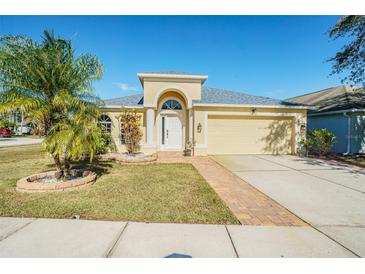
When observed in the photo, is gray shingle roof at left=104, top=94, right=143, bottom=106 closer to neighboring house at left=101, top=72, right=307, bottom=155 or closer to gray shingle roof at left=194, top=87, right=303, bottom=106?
neighboring house at left=101, top=72, right=307, bottom=155

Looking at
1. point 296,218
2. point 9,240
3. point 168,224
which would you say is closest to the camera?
point 9,240

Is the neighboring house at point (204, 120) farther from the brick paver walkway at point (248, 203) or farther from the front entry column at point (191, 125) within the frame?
the brick paver walkway at point (248, 203)

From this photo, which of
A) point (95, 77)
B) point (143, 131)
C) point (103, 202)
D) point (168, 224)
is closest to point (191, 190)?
point (168, 224)

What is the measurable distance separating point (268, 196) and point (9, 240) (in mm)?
5506

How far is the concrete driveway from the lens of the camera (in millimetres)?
3420

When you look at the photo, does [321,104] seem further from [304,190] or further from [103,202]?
[103,202]

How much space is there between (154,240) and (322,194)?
4.95 metres

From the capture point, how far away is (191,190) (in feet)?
17.9

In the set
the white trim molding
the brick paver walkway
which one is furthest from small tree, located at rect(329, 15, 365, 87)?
the brick paver walkway

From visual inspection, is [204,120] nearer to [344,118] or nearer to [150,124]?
[150,124]

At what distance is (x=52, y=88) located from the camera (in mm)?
5645

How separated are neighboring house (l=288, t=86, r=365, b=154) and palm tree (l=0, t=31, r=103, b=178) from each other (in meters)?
14.1

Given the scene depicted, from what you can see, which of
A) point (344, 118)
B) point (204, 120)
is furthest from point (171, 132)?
point (344, 118)
